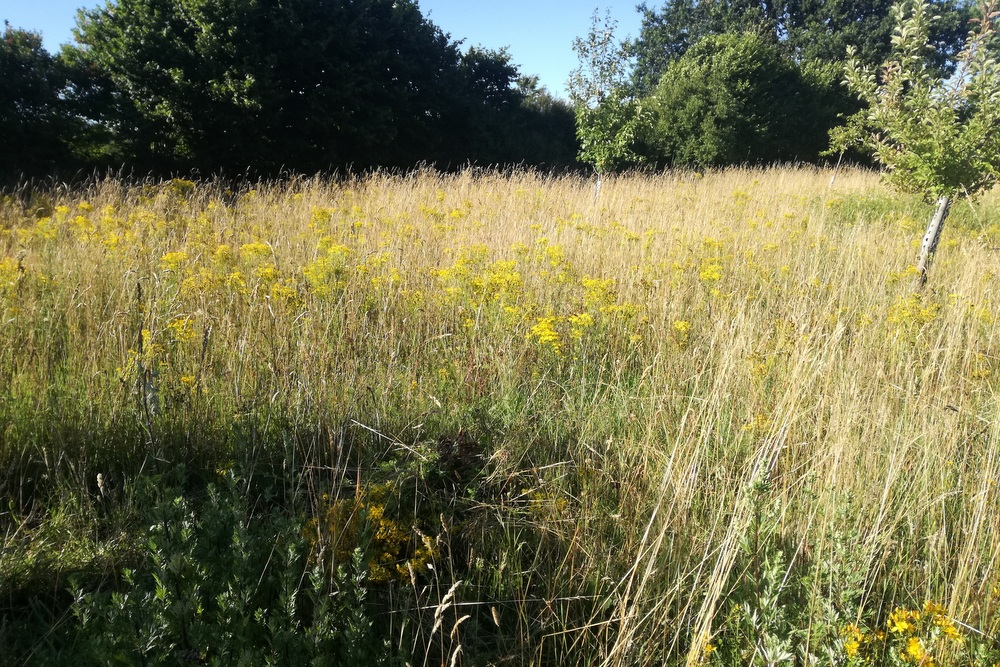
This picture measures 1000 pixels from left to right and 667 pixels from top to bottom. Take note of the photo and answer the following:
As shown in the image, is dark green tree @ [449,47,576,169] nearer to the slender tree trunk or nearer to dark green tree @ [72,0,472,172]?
dark green tree @ [72,0,472,172]

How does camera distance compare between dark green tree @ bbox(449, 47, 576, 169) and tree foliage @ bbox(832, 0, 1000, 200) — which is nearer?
tree foliage @ bbox(832, 0, 1000, 200)

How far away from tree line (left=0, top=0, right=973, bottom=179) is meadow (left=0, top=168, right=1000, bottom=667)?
4.87 metres

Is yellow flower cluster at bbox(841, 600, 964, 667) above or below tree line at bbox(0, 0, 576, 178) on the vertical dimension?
below

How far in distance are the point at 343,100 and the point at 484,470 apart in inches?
558

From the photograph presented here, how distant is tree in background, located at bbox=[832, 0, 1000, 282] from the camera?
14.8 ft

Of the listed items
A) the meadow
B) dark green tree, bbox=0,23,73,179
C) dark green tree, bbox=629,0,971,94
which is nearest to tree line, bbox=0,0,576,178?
dark green tree, bbox=0,23,73,179

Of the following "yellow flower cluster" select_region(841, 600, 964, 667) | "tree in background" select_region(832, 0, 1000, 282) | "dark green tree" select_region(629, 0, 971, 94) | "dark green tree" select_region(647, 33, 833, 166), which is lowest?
"yellow flower cluster" select_region(841, 600, 964, 667)

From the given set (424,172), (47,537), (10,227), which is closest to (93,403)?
(47,537)

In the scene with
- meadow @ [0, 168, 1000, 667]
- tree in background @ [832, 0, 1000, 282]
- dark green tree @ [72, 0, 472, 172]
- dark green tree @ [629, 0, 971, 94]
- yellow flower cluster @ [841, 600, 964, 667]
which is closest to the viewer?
yellow flower cluster @ [841, 600, 964, 667]

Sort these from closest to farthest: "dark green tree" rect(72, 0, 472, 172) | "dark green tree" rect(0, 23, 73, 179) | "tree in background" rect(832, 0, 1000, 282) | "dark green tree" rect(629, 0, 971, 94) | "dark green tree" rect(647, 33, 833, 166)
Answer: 1. "tree in background" rect(832, 0, 1000, 282)
2. "dark green tree" rect(0, 23, 73, 179)
3. "dark green tree" rect(72, 0, 472, 172)
4. "dark green tree" rect(647, 33, 833, 166)
5. "dark green tree" rect(629, 0, 971, 94)

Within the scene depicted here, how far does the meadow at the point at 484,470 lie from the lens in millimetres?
1488

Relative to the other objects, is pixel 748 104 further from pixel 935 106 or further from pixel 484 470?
pixel 484 470

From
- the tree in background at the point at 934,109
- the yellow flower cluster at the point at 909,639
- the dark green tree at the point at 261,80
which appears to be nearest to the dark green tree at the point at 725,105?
the dark green tree at the point at 261,80

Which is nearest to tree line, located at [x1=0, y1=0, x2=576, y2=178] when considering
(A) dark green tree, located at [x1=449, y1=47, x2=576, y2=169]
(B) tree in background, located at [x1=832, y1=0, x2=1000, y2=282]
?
(A) dark green tree, located at [x1=449, y1=47, x2=576, y2=169]
